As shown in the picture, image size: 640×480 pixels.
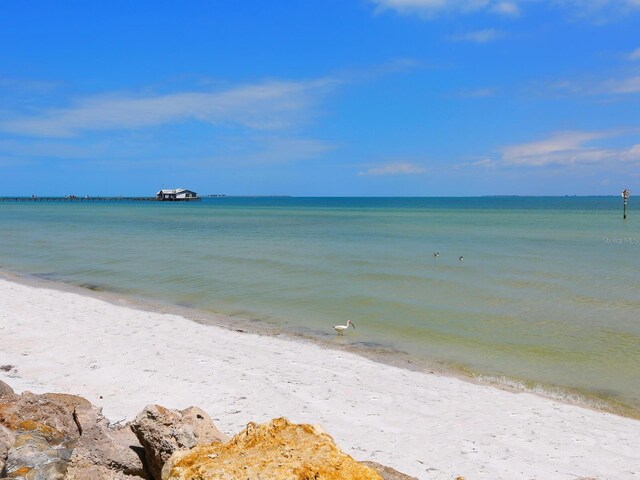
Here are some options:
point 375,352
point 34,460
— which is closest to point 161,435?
point 34,460

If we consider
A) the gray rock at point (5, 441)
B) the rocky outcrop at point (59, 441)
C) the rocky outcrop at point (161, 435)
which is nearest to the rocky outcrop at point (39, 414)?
the rocky outcrop at point (59, 441)

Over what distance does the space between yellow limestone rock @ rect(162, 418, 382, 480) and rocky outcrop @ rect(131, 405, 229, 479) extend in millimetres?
1079

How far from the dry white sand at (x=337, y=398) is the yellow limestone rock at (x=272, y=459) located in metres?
3.15

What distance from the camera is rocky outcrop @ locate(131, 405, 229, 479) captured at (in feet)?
15.9

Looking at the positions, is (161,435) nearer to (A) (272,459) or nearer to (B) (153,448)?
(B) (153,448)

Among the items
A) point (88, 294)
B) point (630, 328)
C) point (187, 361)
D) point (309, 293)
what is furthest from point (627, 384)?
point (88, 294)

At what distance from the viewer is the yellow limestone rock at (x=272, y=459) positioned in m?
3.35

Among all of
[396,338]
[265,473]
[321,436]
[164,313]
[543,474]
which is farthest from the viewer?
[164,313]

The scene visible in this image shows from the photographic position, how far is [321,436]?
383 centimetres

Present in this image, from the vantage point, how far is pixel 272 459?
3502mm

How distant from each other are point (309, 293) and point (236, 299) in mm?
2641

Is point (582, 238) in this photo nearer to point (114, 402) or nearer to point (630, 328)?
point (630, 328)

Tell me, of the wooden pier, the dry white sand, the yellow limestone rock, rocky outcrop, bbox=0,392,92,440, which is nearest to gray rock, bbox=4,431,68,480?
rocky outcrop, bbox=0,392,92,440

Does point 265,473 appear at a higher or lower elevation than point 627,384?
higher
